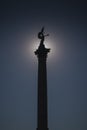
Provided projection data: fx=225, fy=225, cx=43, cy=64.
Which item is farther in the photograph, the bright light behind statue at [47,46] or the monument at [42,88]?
the bright light behind statue at [47,46]

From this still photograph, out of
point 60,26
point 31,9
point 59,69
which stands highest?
point 31,9

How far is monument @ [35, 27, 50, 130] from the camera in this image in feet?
13.1

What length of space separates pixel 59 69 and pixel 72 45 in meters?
0.56

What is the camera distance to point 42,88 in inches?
159

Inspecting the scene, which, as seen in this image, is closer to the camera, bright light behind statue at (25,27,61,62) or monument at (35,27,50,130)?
monument at (35,27,50,130)

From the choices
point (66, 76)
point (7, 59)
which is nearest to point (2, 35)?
point (7, 59)

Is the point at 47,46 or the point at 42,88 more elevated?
the point at 47,46

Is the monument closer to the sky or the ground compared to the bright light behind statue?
closer to the ground

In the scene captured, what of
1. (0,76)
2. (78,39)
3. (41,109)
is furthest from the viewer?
(78,39)

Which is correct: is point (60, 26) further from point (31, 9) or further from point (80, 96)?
point (80, 96)

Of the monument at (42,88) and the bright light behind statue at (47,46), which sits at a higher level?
the bright light behind statue at (47,46)

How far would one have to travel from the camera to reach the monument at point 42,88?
13.1 ft

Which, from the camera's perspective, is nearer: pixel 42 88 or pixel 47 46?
pixel 42 88

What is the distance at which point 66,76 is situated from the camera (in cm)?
436
